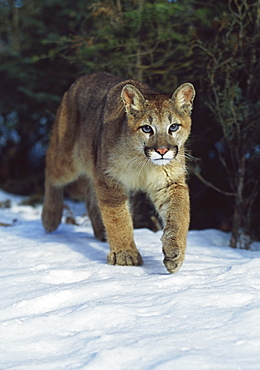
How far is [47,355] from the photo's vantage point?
2922mm

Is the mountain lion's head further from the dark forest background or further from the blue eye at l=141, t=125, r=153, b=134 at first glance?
the dark forest background

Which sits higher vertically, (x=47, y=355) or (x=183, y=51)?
(x=183, y=51)

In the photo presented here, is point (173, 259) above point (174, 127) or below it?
below

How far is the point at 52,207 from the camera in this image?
6629 millimetres

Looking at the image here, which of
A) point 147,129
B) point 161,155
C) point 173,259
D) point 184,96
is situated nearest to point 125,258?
point 173,259

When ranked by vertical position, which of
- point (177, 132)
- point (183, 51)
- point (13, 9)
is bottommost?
point (177, 132)

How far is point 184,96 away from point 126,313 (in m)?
2.24

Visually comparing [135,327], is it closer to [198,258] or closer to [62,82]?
[198,258]

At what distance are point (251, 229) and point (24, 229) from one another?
2.89m

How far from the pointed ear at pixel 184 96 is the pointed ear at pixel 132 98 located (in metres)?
0.31

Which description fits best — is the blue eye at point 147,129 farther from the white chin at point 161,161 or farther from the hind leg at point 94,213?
the hind leg at point 94,213

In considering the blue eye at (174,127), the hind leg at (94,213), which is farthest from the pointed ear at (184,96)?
the hind leg at (94,213)

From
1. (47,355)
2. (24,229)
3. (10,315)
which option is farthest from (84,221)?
(47,355)

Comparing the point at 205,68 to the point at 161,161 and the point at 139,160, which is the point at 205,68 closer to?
the point at 139,160
